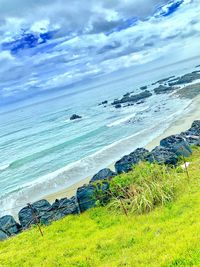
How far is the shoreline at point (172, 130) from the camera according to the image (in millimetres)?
25312

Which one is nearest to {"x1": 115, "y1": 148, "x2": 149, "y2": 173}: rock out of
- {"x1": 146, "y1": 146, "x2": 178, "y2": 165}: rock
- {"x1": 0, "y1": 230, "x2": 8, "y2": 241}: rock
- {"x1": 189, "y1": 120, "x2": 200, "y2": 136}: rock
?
{"x1": 146, "y1": 146, "x2": 178, "y2": 165}: rock

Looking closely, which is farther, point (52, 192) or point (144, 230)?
point (52, 192)

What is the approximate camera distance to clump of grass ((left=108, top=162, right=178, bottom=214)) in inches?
574

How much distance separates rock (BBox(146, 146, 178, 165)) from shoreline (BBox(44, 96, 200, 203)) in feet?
20.7

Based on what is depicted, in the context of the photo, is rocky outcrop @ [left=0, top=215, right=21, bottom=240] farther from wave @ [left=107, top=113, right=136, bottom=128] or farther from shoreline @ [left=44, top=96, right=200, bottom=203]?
wave @ [left=107, top=113, right=136, bottom=128]

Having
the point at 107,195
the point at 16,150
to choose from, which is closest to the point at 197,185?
the point at 107,195

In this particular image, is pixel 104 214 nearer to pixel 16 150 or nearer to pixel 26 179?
pixel 26 179

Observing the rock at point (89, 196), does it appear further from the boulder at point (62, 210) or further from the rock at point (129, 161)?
the rock at point (129, 161)

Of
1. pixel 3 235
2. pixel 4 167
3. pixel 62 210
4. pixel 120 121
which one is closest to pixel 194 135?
pixel 62 210

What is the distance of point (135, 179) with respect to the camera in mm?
16234

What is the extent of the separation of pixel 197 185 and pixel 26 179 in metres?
19.5

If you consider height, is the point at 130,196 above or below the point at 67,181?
above

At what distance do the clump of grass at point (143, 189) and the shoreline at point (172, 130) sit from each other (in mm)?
8592

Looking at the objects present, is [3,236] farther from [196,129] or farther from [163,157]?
[196,129]
